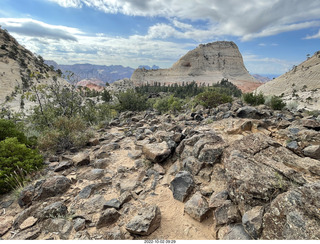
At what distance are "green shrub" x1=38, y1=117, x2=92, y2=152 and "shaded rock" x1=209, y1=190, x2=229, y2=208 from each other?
248 inches

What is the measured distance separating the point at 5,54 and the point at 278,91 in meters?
82.2

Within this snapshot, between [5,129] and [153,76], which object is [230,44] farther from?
[5,129]

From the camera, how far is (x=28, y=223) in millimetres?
3322

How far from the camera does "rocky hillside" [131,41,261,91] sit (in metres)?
101

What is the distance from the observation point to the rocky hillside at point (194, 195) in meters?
2.60

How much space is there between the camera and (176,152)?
5.57 meters

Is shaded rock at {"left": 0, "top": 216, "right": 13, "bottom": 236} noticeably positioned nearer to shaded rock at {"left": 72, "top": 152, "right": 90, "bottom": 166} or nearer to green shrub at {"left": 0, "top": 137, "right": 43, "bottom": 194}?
green shrub at {"left": 0, "top": 137, "right": 43, "bottom": 194}

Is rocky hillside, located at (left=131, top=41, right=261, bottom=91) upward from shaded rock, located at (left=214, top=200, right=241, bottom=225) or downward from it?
upward

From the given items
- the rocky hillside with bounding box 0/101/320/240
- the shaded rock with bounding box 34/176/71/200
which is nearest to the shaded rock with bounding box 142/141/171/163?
the rocky hillside with bounding box 0/101/320/240

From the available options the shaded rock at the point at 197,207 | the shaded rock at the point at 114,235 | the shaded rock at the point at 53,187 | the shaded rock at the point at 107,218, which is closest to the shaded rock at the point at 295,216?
the shaded rock at the point at 197,207

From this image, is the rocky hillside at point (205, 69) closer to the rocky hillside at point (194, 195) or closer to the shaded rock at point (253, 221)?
the rocky hillside at point (194, 195)

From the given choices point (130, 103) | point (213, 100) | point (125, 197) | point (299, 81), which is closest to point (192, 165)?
point (125, 197)

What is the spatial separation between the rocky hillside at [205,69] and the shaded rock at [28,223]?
98.1 meters

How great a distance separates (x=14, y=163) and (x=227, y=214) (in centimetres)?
574
